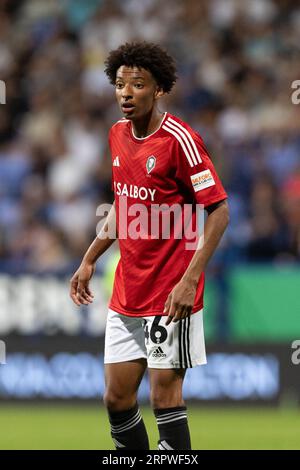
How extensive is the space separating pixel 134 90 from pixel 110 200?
20.6 ft

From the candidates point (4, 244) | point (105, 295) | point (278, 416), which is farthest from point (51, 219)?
point (278, 416)

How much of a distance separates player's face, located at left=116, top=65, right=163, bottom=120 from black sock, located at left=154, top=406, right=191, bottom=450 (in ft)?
4.72

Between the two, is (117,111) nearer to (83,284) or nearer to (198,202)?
(83,284)

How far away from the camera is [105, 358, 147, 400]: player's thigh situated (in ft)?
18.7

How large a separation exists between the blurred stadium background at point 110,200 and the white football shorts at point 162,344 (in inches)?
89.1

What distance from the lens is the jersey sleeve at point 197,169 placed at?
214 inches

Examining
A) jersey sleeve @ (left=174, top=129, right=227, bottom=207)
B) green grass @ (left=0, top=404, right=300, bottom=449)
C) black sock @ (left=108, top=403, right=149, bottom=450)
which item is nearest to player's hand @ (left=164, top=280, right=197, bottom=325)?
jersey sleeve @ (left=174, top=129, right=227, bottom=207)

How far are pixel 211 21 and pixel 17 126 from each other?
2.62m

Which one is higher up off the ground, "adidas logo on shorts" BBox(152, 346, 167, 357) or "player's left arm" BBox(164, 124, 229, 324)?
"player's left arm" BBox(164, 124, 229, 324)

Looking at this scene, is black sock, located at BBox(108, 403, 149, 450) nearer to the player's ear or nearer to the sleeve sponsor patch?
the sleeve sponsor patch

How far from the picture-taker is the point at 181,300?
5.26m

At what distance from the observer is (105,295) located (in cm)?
1045

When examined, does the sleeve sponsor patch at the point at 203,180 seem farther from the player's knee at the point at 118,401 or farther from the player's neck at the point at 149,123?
the player's knee at the point at 118,401

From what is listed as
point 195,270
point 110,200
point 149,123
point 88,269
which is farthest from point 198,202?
point 110,200
